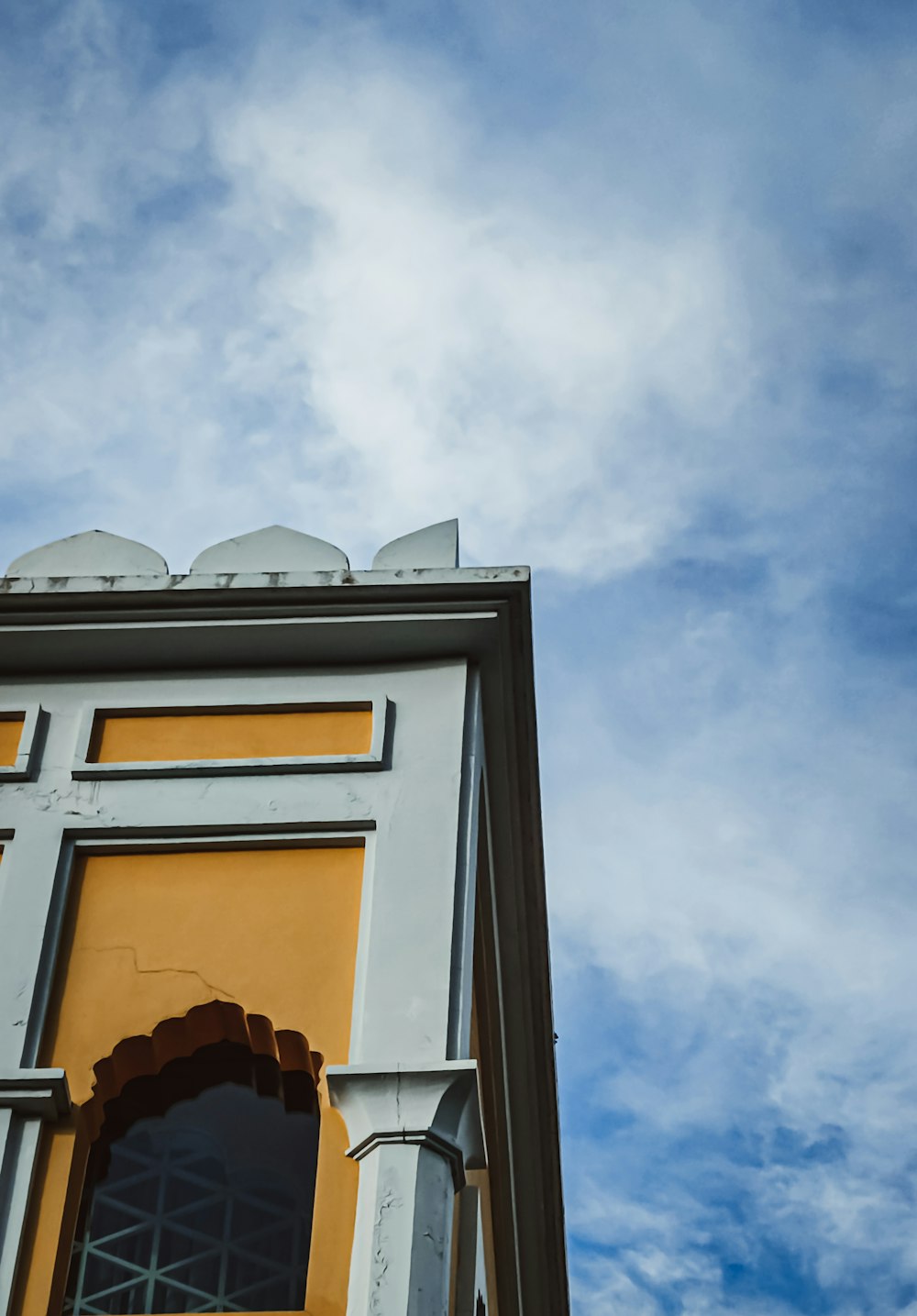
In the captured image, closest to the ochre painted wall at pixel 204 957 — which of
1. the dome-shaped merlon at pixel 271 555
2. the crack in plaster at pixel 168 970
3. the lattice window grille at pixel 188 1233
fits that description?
the crack in plaster at pixel 168 970

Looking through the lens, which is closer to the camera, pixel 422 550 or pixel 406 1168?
pixel 406 1168

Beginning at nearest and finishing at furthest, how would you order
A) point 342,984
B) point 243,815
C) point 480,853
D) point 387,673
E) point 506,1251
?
1. point 342,984
2. point 243,815
3. point 387,673
4. point 480,853
5. point 506,1251

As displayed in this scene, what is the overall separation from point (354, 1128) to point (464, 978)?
77cm

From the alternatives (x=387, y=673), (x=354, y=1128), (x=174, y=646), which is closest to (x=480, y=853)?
(x=387, y=673)

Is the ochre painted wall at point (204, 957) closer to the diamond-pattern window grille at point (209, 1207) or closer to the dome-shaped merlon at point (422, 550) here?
the diamond-pattern window grille at point (209, 1207)

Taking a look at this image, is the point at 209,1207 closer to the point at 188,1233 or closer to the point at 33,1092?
the point at 188,1233

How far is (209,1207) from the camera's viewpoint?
8266 mm

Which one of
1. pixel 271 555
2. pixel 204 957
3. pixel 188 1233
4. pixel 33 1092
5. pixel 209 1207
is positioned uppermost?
pixel 271 555

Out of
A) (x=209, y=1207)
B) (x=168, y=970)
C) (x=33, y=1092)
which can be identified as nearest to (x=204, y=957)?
(x=168, y=970)

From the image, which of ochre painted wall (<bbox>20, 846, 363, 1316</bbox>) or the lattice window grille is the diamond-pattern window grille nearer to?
the lattice window grille

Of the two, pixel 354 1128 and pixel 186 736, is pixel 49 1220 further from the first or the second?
pixel 186 736

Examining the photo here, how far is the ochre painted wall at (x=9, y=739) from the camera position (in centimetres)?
801

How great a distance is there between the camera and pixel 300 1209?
27.4 feet

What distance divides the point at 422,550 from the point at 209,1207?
2953 mm
